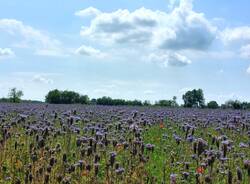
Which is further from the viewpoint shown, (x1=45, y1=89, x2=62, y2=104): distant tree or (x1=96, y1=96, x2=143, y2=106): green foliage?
(x1=45, y1=89, x2=62, y2=104): distant tree

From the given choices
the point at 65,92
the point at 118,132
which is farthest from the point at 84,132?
the point at 65,92

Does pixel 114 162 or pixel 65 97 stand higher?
pixel 65 97

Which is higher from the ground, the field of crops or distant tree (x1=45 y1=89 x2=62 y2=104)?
distant tree (x1=45 y1=89 x2=62 y2=104)

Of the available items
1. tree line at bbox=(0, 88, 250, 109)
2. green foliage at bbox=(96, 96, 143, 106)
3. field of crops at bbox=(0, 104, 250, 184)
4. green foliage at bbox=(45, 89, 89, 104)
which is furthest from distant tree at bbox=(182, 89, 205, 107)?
field of crops at bbox=(0, 104, 250, 184)

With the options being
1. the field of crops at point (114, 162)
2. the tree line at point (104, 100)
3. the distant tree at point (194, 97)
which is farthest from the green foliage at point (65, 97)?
the field of crops at point (114, 162)

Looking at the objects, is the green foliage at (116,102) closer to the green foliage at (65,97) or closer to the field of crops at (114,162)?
the green foliage at (65,97)

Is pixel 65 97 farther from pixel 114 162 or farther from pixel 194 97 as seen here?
pixel 114 162

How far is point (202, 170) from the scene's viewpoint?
6.93 meters

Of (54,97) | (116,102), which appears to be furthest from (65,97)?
(116,102)

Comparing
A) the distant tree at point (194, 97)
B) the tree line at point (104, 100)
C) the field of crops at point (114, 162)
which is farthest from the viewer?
the distant tree at point (194, 97)

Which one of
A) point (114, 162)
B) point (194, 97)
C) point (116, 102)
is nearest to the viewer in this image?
point (114, 162)

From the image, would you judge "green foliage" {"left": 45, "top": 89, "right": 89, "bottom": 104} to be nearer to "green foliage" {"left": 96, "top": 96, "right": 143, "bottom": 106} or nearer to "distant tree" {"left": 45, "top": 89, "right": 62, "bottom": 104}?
"distant tree" {"left": 45, "top": 89, "right": 62, "bottom": 104}

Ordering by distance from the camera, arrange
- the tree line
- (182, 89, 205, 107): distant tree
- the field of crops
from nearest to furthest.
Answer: the field of crops → the tree line → (182, 89, 205, 107): distant tree

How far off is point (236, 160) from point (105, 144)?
7.94 ft
